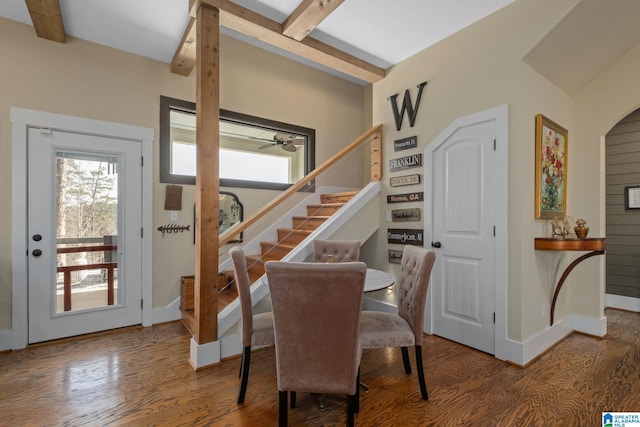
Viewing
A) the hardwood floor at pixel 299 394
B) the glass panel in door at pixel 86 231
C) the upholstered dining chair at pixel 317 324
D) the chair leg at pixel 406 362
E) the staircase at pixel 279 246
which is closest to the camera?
the upholstered dining chair at pixel 317 324

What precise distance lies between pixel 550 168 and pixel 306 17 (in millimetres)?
2668

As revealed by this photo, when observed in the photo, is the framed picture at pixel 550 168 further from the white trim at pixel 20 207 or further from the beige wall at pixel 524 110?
the white trim at pixel 20 207

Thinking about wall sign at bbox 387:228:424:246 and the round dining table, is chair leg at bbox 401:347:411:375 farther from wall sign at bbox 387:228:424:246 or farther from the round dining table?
wall sign at bbox 387:228:424:246

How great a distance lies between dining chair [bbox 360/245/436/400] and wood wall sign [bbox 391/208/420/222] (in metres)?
1.11

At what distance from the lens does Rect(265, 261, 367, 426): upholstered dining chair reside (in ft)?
5.19

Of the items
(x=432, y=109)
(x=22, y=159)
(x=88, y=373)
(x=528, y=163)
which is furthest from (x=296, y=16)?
(x=88, y=373)

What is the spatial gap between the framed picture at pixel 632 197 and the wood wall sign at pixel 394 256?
3318mm

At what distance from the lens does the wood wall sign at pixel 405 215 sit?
3552mm

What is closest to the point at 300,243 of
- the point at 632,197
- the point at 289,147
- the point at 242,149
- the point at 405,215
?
the point at 405,215

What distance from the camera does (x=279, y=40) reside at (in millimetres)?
3092

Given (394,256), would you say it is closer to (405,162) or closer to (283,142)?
(405,162)

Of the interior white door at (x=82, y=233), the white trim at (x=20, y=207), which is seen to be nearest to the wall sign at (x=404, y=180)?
the interior white door at (x=82, y=233)

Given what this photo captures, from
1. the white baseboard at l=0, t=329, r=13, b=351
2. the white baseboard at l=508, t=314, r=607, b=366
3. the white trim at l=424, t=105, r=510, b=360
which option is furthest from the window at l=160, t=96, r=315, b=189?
the white baseboard at l=508, t=314, r=607, b=366

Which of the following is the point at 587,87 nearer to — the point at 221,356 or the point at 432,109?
the point at 432,109
